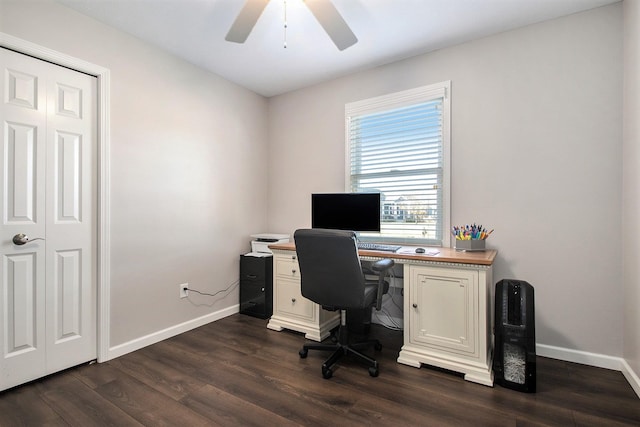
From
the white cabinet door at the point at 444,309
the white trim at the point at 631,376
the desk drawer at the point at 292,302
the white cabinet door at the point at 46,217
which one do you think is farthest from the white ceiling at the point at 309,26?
the white trim at the point at 631,376

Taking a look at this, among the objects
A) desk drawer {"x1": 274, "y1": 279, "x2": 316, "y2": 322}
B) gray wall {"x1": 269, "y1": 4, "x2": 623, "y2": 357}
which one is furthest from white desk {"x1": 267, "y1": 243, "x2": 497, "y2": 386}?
desk drawer {"x1": 274, "y1": 279, "x2": 316, "y2": 322}

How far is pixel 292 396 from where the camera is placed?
1.85m

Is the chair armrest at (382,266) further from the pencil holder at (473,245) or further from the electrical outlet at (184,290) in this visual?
the electrical outlet at (184,290)

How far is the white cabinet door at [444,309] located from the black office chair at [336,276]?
288 mm

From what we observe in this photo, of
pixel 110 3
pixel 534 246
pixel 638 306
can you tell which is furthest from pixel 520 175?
pixel 110 3

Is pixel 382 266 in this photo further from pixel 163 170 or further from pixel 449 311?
pixel 163 170

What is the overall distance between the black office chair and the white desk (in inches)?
10.2

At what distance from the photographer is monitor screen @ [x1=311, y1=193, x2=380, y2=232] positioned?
2.74 meters

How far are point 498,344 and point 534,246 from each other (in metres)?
0.85

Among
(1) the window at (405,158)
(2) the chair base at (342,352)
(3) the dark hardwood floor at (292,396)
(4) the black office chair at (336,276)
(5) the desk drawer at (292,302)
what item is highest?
(1) the window at (405,158)

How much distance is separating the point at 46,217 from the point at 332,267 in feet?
6.40

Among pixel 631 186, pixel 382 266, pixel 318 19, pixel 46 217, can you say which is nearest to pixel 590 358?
pixel 631 186

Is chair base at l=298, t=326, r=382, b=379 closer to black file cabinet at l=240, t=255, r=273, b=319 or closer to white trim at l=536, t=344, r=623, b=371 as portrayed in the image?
black file cabinet at l=240, t=255, r=273, b=319

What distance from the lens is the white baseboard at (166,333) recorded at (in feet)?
7.82
